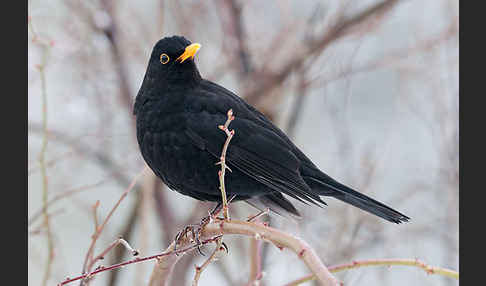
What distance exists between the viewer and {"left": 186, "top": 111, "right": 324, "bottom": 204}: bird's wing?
2369mm

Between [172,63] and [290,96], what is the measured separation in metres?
2.14

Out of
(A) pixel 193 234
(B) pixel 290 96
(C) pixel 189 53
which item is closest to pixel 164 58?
(C) pixel 189 53

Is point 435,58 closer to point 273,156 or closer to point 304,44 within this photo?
point 304,44

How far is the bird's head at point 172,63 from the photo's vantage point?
2527mm

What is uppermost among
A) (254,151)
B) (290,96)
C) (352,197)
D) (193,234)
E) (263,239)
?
(290,96)

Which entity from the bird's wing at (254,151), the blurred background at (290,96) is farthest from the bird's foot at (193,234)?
the blurred background at (290,96)

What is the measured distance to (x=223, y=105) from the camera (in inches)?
99.7

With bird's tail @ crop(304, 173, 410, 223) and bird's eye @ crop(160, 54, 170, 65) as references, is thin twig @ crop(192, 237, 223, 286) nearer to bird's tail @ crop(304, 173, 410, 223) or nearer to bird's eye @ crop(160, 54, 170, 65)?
bird's tail @ crop(304, 173, 410, 223)

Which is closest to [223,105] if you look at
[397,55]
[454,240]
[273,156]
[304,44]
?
[273,156]

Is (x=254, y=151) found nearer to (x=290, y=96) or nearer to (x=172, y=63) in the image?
(x=172, y=63)

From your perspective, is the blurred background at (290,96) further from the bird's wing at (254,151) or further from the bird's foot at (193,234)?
the bird's foot at (193,234)

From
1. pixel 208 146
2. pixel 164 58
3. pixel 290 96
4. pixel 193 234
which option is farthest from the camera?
pixel 290 96

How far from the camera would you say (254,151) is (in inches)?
97.4

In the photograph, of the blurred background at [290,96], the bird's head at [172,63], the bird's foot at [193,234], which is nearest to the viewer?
the bird's foot at [193,234]
